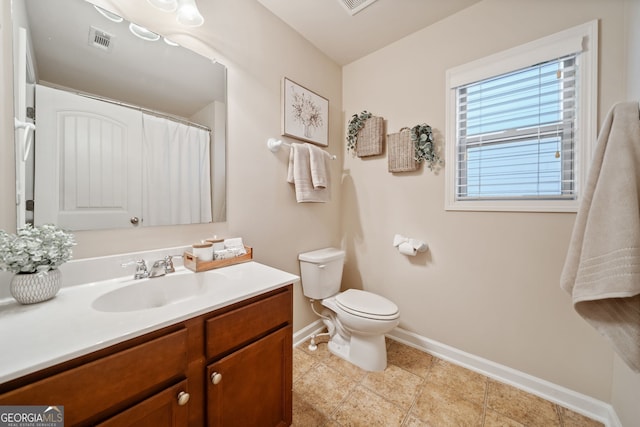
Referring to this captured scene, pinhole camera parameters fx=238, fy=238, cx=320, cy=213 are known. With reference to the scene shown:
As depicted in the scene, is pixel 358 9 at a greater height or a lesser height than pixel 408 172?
greater

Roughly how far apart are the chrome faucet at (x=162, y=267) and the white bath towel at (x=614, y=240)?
5.48ft

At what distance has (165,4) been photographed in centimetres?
109

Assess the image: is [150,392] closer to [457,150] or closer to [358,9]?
[457,150]

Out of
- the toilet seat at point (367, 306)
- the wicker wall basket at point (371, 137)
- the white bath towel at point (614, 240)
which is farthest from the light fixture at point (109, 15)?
the white bath towel at point (614, 240)

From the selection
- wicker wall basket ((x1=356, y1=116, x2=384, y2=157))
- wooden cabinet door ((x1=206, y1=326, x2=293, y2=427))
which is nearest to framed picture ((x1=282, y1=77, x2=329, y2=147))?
wicker wall basket ((x1=356, y1=116, x2=384, y2=157))

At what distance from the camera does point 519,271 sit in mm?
1467

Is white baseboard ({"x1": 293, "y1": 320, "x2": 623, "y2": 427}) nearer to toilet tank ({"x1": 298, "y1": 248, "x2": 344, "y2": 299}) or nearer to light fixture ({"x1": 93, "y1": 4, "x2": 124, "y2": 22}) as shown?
toilet tank ({"x1": 298, "y1": 248, "x2": 344, "y2": 299})

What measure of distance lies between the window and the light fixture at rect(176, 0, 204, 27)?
5.25 ft

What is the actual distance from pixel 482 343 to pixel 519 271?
554 mm

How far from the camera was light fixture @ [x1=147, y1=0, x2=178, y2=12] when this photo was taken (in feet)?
3.52

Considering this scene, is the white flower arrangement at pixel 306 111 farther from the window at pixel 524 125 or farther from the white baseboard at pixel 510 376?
the white baseboard at pixel 510 376

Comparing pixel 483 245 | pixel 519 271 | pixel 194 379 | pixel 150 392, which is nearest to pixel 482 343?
pixel 519 271

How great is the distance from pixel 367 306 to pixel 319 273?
16.7 inches

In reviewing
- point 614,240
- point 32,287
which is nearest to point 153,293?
point 32,287
